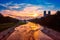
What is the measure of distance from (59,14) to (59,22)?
8.79 metres

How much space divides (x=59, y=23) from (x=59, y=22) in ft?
2.04

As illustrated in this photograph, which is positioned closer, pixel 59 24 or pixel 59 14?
pixel 59 24

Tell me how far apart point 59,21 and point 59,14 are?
8516mm

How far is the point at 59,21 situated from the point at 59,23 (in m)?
0.98

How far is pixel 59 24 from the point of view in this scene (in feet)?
161

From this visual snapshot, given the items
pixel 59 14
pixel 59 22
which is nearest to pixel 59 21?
pixel 59 22

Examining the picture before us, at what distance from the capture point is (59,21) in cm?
5084

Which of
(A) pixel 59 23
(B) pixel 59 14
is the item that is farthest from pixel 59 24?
(B) pixel 59 14

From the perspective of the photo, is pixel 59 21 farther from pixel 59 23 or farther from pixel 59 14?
pixel 59 14

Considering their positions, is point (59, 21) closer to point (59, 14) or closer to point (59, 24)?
point (59, 24)

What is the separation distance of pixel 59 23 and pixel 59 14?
9.40m

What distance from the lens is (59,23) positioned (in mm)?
50188

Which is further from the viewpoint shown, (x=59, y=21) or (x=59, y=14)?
(x=59, y=14)

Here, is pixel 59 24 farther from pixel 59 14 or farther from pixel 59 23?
pixel 59 14
